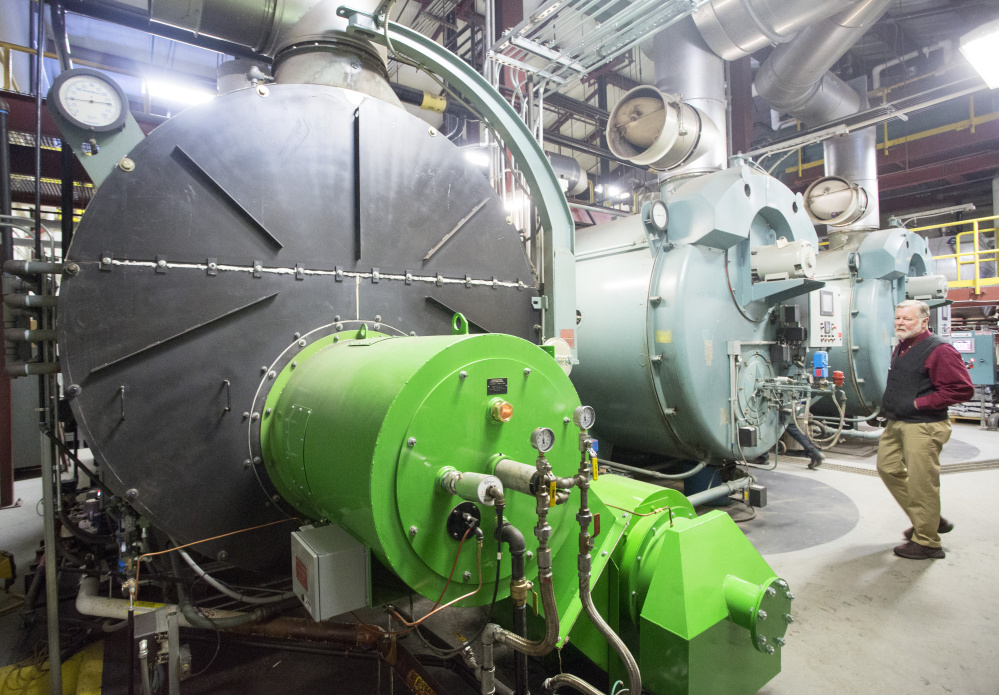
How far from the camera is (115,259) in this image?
1.84m

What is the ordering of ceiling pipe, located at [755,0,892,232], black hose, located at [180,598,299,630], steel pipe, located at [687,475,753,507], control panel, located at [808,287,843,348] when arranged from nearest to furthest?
black hose, located at [180,598,299,630] < steel pipe, located at [687,475,753,507] < control panel, located at [808,287,843,348] < ceiling pipe, located at [755,0,892,232]

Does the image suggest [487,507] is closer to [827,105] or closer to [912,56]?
[827,105]

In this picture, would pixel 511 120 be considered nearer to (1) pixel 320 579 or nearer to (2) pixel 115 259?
(2) pixel 115 259

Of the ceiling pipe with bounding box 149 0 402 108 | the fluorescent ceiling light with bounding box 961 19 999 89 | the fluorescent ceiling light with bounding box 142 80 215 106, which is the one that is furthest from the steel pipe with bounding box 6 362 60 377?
the fluorescent ceiling light with bounding box 961 19 999 89

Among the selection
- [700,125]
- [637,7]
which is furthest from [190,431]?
[700,125]

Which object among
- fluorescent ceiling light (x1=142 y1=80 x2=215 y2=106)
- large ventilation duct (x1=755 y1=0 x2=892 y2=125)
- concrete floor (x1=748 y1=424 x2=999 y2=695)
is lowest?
concrete floor (x1=748 y1=424 x2=999 y2=695)

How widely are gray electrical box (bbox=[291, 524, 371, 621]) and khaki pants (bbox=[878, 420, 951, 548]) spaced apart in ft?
12.2

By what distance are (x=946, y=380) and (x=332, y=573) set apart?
3.91 m

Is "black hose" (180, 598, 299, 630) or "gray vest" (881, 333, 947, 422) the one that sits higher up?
"gray vest" (881, 333, 947, 422)

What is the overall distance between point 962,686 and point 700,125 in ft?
12.6

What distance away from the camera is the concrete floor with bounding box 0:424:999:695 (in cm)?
241

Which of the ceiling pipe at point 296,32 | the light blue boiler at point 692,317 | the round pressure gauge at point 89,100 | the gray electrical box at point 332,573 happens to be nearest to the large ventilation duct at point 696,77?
the light blue boiler at point 692,317

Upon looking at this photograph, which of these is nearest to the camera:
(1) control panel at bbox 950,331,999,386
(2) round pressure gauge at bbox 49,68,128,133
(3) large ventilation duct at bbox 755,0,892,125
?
(2) round pressure gauge at bbox 49,68,128,133

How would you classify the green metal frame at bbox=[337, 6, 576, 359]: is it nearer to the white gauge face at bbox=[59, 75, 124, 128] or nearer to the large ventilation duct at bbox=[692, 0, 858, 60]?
the white gauge face at bbox=[59, 75, 124, 128]
